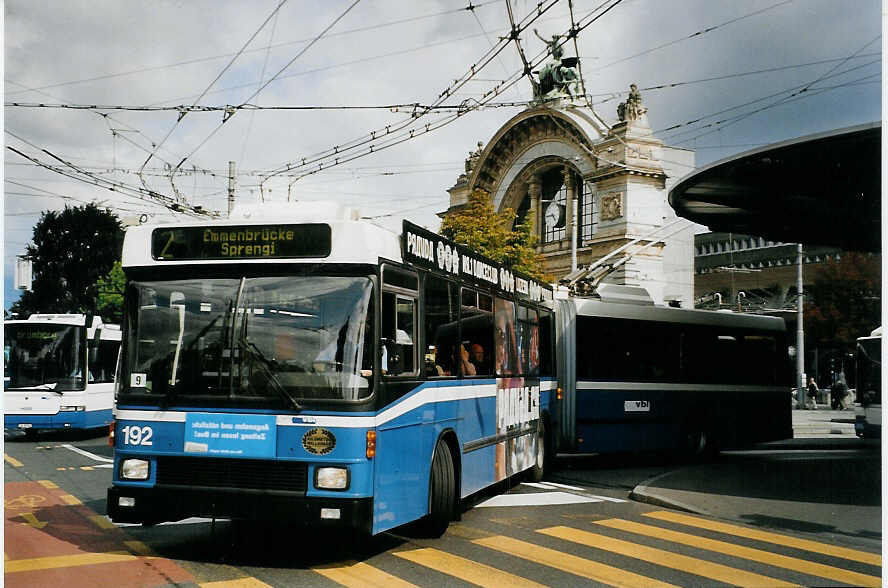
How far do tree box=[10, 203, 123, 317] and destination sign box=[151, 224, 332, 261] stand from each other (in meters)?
8.69

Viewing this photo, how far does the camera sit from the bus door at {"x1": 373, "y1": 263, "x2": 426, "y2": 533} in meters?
7.32

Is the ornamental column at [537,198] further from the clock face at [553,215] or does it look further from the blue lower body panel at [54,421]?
the blue lower body panel at [54,421]

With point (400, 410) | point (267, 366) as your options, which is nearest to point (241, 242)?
point (267, 366)

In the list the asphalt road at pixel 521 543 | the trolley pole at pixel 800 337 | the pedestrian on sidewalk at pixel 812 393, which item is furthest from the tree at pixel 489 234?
the asphalt road at pixel 521 543

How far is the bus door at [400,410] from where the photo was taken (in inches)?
288

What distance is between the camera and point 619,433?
16.0 m

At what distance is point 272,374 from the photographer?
281 inches

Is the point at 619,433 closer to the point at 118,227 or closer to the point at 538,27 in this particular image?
the point at 538,27

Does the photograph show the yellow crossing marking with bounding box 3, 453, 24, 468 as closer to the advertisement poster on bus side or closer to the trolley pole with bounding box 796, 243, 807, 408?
the advertisement poster on bus side

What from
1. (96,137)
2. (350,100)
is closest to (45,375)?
(96,137)

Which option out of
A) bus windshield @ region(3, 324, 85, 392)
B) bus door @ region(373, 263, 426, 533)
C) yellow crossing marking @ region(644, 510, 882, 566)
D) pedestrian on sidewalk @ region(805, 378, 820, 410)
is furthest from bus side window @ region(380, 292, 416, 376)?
pedestrian on sidewalk @ region(805, 378, 820, 410)

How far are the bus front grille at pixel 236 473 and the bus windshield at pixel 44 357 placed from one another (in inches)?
564

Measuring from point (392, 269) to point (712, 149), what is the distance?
241 inches

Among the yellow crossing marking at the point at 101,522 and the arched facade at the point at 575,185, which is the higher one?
the arched facade at the point at 575,185
